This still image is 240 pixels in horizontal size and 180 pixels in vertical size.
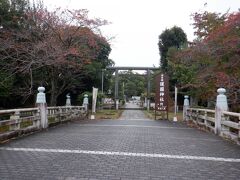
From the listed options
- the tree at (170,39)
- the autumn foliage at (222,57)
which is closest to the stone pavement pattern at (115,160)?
the autumn foliage at (222,57)

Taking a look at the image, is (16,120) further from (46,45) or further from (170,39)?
(170,39)

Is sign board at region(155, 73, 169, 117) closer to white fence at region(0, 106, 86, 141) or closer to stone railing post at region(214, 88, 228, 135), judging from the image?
white fence at region(0, 106, 86, 141)

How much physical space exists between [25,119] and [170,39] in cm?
3757

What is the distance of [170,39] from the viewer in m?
47.7

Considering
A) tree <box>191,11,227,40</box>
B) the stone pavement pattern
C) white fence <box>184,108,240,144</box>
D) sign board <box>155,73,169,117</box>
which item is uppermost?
tree <box>191,11,227,40</box>

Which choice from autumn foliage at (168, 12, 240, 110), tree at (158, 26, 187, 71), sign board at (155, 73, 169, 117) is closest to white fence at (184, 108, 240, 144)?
autumn foliage at (168, 12, 240, 110)

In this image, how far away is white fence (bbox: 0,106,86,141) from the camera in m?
10.6

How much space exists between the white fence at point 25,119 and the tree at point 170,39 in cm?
2840

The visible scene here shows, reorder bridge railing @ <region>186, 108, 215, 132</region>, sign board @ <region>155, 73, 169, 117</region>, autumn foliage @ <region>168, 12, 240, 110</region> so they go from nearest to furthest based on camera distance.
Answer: bridge railing @ <region>186, 108, 215, 132</region>, autumn foliage @ <region>168, 12, 240, 110</region>, sign board @ <region>155, 73, 169, 117</region>

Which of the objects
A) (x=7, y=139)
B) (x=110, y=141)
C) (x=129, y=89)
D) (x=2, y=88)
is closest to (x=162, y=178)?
(x=110, y=141)

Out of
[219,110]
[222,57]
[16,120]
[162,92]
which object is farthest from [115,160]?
[162,92]

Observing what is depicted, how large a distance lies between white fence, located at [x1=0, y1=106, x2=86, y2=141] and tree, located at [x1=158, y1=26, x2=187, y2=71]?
28.4 metres

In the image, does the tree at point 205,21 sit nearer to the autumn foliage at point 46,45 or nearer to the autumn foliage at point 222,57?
the autumn foliage at point 222,57

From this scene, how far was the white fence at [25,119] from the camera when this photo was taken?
34.9ft
